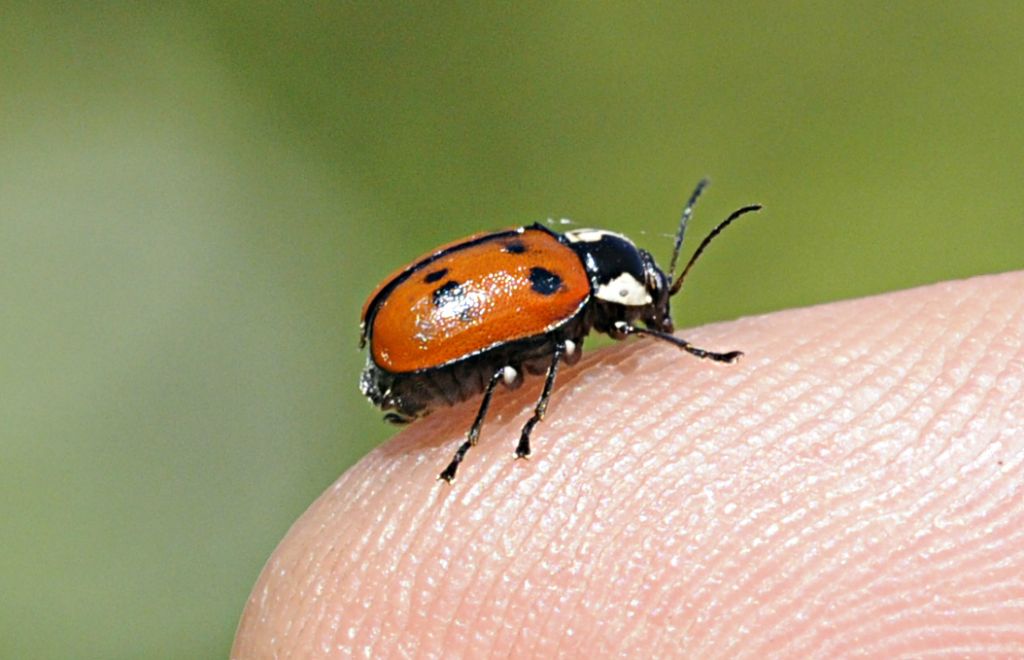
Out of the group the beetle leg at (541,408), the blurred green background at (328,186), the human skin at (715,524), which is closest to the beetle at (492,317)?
the beetle leg at (541,408)

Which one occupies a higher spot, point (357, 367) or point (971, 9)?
point (971, 9)

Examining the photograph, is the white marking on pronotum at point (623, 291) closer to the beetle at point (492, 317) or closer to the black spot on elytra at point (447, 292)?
the beetle at point (492, 317)

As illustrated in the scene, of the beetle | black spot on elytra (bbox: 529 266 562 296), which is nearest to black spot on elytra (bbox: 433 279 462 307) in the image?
the beetle

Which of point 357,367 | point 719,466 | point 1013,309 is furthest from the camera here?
point 357,367

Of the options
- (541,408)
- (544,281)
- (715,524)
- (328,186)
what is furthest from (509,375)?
(328,186)

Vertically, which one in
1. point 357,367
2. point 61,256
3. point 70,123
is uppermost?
point 70,123

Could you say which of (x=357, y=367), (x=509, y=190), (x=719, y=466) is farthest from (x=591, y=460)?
(x=509, y=190)

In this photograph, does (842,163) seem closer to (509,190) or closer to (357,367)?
(509,190)
